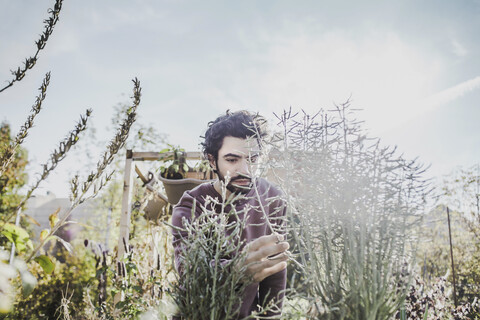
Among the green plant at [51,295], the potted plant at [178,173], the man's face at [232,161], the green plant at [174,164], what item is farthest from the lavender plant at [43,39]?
the green plant at [51,295]

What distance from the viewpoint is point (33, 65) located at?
699mm

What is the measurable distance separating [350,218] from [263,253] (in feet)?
0.58

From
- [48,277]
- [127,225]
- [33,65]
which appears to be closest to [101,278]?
[127,225]

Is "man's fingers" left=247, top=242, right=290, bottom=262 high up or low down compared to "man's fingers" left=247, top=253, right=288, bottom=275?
up

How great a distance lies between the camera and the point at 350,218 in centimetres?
59

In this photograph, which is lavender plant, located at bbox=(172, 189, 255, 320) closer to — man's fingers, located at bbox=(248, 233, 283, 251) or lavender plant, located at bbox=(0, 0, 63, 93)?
man's fingers, located at bbox=(248, 233, 283, 251)

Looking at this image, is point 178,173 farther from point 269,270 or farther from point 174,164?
point 269,270

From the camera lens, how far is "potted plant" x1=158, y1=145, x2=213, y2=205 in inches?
124

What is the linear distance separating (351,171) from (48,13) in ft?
2.49

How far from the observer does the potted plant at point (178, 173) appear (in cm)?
316

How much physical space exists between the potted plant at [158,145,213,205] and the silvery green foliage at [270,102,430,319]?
2.43 metres

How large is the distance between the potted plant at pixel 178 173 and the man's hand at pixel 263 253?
2.44 metres

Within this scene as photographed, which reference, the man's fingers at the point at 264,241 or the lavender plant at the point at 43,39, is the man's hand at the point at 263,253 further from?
the lavender plant at the point at 43,39

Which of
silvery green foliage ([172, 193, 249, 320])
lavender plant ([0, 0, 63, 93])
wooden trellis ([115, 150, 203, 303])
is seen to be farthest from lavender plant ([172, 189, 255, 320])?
wooden trellis ([115, 150, 203, 303])
